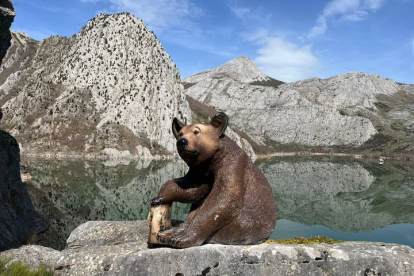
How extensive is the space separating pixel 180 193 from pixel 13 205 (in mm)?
14093

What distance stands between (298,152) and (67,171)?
150 meters

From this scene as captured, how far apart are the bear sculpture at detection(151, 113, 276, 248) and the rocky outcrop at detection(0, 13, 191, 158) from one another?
77.9 metres

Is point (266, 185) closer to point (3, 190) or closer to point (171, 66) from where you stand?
point (3, 190)

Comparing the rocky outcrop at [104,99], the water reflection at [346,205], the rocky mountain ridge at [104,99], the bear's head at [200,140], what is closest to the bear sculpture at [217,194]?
the bear's head at [200,140]

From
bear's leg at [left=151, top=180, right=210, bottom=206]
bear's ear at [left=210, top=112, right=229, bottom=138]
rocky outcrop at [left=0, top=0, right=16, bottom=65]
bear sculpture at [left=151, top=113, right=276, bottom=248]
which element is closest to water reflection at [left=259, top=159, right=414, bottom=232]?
bear sculpture at [left=151, top=113, right=276, bottom=248]

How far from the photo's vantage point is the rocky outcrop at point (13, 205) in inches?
583

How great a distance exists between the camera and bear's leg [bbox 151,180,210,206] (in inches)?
260

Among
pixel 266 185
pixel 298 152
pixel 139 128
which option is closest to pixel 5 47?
pixel 266 185

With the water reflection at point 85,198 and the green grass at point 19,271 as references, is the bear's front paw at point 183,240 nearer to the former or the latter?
the green grass at point 19,271

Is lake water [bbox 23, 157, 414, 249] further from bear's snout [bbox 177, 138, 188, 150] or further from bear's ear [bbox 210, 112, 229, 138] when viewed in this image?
bear's ear [bbox 210, 112, 229, 138]

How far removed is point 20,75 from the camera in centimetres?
12512

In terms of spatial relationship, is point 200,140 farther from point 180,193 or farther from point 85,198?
point 85,198

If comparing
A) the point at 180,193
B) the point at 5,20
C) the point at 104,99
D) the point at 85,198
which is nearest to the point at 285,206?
the point at 85,198

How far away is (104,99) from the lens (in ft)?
308
